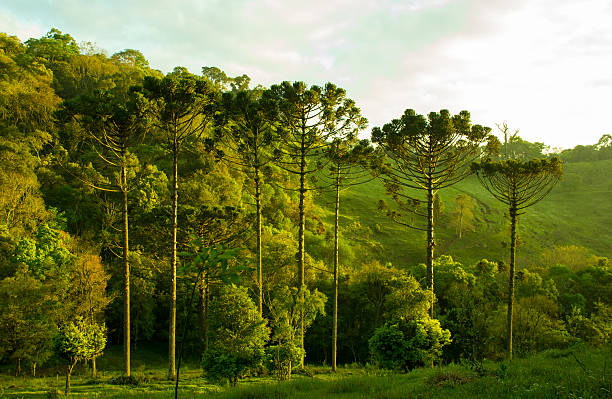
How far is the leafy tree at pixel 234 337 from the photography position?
16.3 meters

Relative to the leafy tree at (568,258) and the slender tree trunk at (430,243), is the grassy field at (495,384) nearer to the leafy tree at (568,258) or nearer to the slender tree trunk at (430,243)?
the slender tree trunk at (430,243)

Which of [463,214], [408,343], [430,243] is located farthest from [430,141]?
[463,214]

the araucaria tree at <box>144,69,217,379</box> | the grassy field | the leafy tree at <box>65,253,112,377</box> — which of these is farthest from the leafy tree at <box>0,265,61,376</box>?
the grassy field

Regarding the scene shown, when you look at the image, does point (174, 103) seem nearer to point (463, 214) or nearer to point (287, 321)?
point (287, 321)

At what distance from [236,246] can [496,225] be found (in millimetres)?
61649

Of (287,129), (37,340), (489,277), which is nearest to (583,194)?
(489,277)

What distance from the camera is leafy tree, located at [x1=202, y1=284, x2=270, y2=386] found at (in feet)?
53.6

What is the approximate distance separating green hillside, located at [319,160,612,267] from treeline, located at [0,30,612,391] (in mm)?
15597

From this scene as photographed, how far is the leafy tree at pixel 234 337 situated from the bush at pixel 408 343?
6.05 m

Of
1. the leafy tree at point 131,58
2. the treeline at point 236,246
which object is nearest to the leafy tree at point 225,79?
the leafy tree at point 131,58

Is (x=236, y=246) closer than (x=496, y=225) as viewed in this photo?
Yes

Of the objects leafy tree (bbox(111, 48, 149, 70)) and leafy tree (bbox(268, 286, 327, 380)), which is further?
leafy tree (bbox(111, 48, 149, 70))

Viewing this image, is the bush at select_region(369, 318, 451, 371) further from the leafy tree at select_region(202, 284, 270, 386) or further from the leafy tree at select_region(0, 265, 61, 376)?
the leafy tree at select_region(0, 265, 61, 376)

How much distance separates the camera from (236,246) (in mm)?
27844
